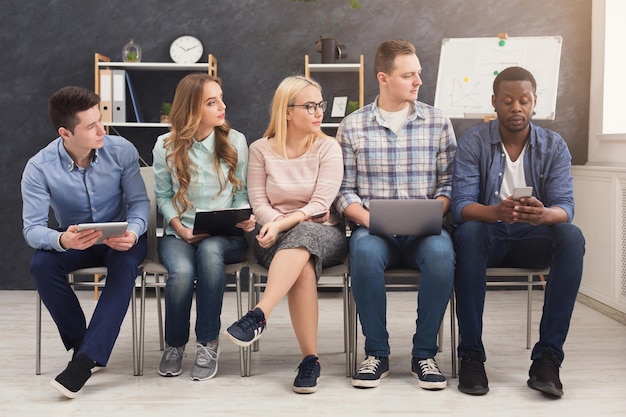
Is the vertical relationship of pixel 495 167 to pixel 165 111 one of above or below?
below

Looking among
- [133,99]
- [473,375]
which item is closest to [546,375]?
[473,375]

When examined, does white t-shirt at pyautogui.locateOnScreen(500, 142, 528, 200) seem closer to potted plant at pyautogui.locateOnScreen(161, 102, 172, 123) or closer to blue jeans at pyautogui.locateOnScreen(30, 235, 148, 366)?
blue jeans at pyautogui.locateOnScreen(30, 235, 148, 366)

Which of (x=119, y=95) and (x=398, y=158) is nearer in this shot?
(x=398, y=158)

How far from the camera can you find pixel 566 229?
2779mm

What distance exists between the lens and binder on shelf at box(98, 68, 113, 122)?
463 centimetres

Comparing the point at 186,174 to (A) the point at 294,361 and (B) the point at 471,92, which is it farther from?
(B) the point at 471,92

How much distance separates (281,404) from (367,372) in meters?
0.35

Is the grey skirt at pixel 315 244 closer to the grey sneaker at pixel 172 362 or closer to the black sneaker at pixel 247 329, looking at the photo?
the black sneaker at pixel 247 329

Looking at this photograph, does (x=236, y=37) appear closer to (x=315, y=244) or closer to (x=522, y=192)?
(x=315, y=244)

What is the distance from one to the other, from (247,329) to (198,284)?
40 cm

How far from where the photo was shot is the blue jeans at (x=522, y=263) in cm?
274

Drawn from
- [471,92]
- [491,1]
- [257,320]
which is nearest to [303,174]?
[257,320]

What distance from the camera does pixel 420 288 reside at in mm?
2797

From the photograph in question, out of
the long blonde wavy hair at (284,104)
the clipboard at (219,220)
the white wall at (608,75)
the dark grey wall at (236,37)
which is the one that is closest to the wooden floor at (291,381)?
the clipboard at (219,220)
